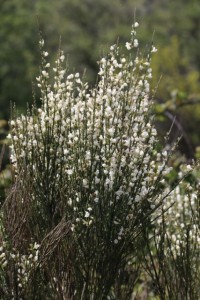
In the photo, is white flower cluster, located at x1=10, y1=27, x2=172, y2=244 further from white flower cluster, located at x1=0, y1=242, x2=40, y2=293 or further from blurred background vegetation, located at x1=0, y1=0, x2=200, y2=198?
blurred background vegetation, located at x1=0, y1=0, x2=200, y2=198

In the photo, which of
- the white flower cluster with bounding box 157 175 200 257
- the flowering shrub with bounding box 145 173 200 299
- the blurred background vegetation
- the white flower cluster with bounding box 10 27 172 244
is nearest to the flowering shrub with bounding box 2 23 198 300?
the white flower cluster with bounding box 10 27 172 244

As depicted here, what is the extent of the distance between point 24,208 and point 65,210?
30 cm

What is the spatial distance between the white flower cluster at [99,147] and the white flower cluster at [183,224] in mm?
499

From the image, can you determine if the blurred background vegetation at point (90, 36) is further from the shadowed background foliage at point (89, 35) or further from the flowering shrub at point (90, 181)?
the flowering shrub at point (90, 181)

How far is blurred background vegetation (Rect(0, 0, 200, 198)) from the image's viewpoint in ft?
112

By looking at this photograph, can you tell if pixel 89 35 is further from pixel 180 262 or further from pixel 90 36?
pixel 180 262

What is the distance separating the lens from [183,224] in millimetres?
6363

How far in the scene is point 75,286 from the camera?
17.4 feet

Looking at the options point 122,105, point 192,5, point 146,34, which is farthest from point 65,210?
point 192,5

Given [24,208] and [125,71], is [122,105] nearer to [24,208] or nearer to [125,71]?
[125,71]

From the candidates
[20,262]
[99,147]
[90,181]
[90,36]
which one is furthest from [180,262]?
[90,36]

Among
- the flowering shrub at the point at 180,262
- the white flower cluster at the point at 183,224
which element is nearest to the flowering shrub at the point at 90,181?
the flowering shrub at the point at 180,262

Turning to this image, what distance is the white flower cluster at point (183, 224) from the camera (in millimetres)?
5702

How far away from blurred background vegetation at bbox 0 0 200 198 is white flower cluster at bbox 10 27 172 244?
84.0 ft
